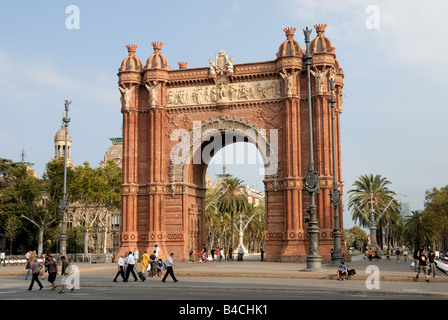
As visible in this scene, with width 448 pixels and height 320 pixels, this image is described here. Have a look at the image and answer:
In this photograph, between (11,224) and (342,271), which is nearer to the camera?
(342,271)

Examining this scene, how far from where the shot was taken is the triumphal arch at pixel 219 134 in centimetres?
3912

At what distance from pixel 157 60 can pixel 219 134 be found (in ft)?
28.3

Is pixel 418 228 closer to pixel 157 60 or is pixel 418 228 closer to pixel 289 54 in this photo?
pixel 289 54

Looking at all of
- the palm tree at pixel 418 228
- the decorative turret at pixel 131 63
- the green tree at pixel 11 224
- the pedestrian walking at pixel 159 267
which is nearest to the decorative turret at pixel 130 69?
the decorative turret at pixel 131 63

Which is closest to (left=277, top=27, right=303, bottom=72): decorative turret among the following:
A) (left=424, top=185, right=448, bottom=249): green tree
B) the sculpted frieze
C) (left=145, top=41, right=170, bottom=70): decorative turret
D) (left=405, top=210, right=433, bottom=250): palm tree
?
the sculpted frieze

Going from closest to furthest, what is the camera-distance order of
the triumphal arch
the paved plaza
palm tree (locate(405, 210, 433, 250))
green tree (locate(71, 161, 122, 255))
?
the paved plaza
the triumphal arch
green tree (locate(71, 161, 122, 255))
palm tree (locate(405, 210, 433, 250))

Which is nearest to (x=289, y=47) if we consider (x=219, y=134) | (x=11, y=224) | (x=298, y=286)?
(x=219, y=134)

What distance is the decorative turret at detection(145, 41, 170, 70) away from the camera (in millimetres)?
43875

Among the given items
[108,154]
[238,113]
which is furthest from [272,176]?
[108,154]

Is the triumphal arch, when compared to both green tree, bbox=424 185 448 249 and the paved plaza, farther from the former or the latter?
green tree, bbox=424 185 448 249

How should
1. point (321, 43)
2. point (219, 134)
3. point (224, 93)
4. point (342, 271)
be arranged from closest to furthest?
1. point (342, 271)
2. point (321, 43)
3. point (224, 93)
4. point (219, 134)

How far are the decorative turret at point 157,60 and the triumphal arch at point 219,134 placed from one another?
90 millimetres

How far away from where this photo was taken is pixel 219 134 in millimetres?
43344

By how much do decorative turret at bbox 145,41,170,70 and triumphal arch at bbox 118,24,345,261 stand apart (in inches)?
3.6
